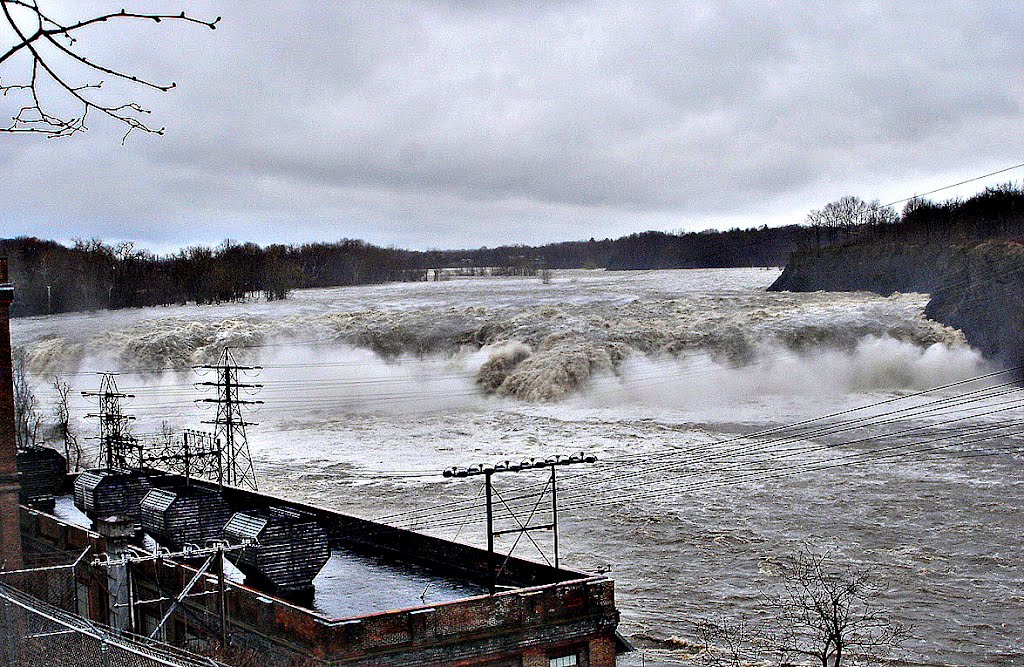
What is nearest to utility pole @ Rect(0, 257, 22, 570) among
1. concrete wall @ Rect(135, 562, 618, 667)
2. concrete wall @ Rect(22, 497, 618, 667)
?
concrete wall @ Rect(22, 497, 618, 667)

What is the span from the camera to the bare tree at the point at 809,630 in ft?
53.3

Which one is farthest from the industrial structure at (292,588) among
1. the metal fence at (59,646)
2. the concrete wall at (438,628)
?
the metal fence at (59,646)

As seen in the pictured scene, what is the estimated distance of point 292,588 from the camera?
13227 millimetres

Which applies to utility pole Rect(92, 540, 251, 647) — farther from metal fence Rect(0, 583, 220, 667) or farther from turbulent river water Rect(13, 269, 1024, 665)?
turbulent river water Rect(13, 269, 1024, 665)

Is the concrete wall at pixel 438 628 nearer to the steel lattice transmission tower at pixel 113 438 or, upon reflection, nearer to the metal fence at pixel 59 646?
the metal fence at pixel 59 646

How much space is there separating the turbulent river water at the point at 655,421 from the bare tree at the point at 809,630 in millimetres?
437

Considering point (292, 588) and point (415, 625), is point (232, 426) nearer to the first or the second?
point (292, 588)

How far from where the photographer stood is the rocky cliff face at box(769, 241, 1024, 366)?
184 ft

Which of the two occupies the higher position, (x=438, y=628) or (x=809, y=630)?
(x=438, y=628)

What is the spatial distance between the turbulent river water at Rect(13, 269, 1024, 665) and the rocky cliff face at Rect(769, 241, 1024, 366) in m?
1.40

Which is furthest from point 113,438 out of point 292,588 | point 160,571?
point 292,588

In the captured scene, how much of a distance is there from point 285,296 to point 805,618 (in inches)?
2412

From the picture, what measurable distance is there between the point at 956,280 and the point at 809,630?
4872 centimetres

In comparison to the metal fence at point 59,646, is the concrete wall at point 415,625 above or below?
below
